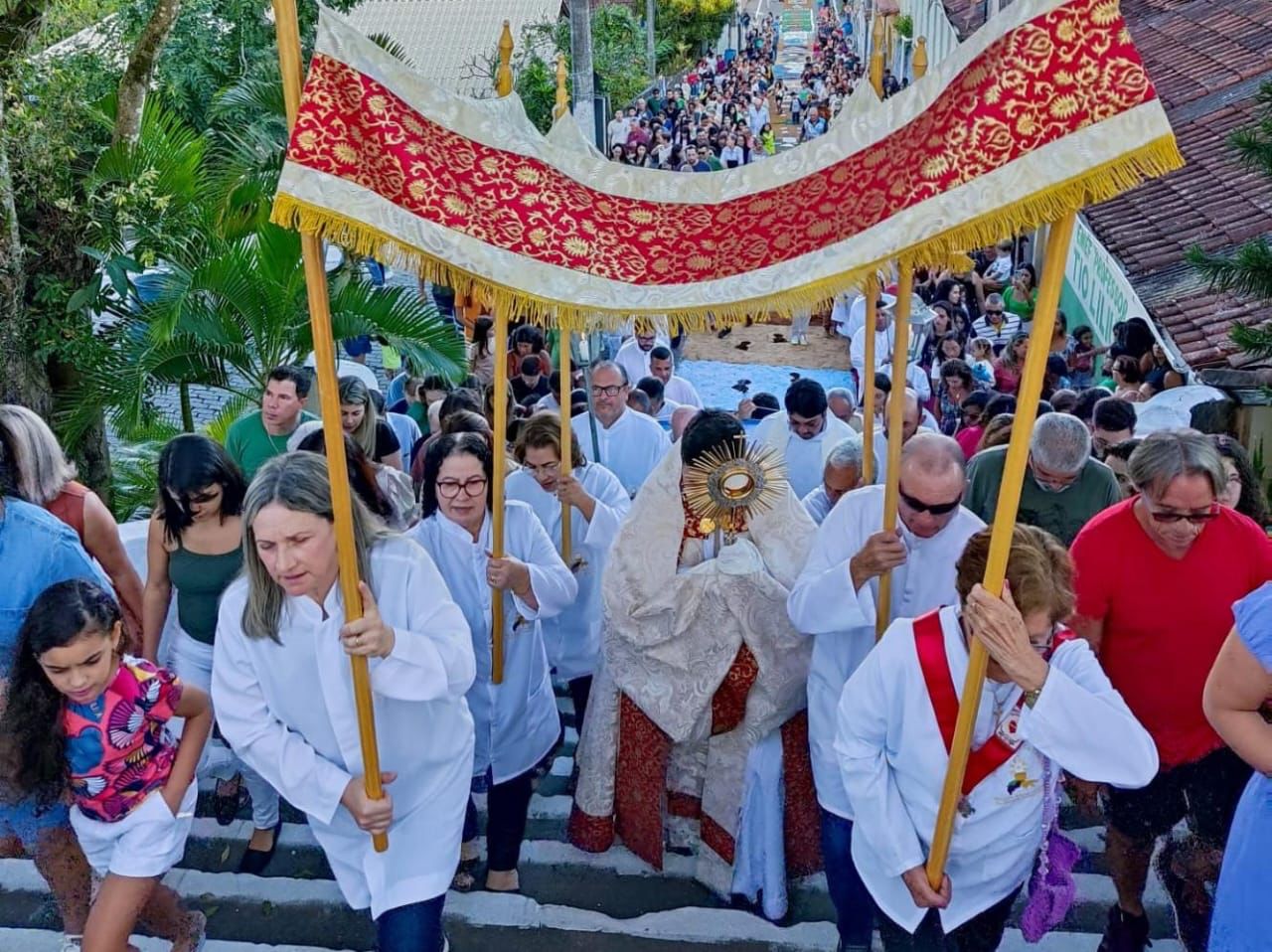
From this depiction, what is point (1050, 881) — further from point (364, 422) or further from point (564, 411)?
point (364, 422)

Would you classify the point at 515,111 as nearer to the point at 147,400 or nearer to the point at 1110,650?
the point at 1110,650

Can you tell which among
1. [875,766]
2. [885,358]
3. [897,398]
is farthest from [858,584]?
[885,358]

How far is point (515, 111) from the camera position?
171 inches

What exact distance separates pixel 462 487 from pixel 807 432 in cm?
283

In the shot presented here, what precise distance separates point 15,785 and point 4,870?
1520mm

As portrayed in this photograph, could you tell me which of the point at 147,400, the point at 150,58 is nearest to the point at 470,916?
the point at 147,400

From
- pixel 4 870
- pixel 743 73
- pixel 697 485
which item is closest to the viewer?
pixel 697 485

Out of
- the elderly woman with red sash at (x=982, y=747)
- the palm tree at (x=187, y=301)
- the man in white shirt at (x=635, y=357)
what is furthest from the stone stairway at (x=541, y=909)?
the man in white shirt at (x=635, y=357)

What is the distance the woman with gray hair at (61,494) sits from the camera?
436 centimetres

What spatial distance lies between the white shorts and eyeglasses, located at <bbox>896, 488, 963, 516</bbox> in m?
2.42

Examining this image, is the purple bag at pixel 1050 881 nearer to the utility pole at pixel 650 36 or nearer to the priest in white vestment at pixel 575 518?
the priest in white vestment at pixel 575 518

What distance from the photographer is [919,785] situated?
10.9 ft

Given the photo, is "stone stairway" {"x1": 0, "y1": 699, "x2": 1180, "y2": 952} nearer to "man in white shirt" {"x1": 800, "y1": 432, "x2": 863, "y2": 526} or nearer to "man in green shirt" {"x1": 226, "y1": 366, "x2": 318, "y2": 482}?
"man in white shirt" {"x1": 800, "y1": 432, "x2": 863, "y2": 526}

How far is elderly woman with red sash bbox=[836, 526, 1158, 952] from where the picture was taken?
302cm
